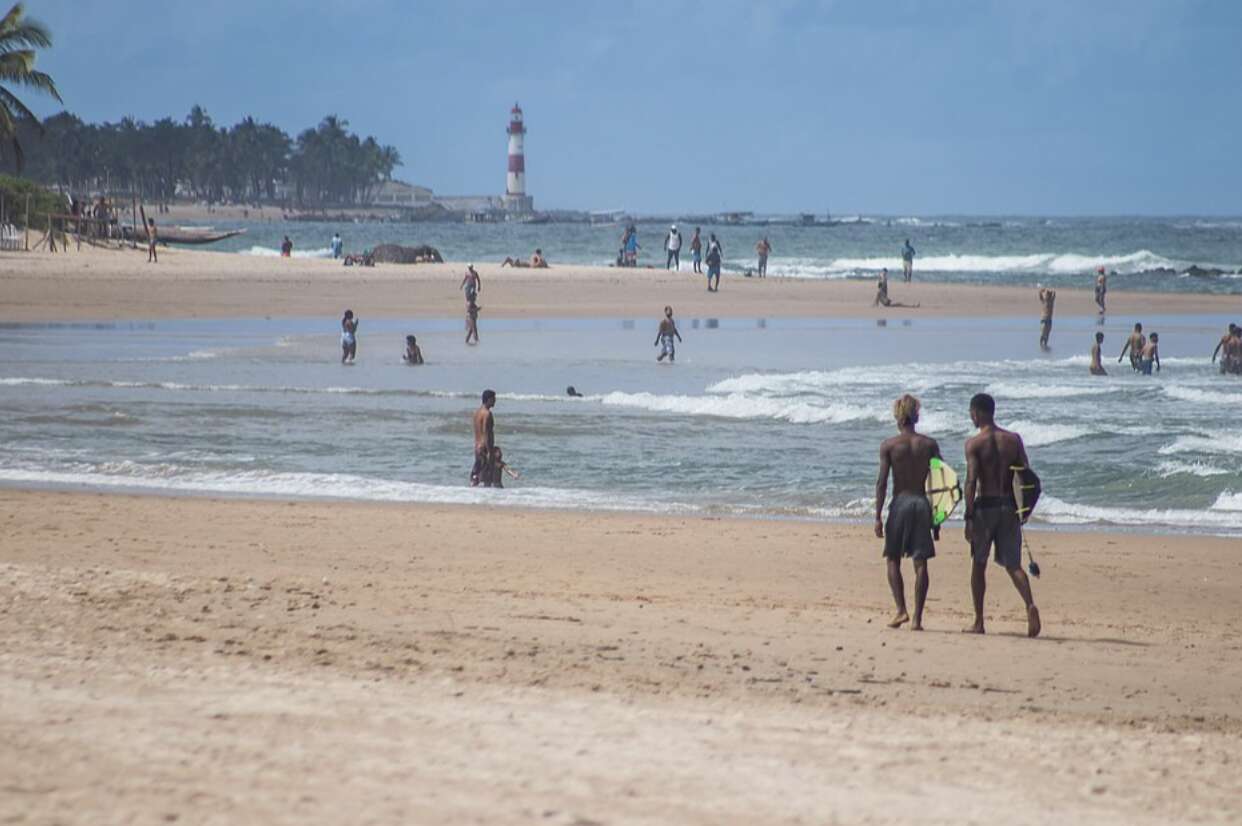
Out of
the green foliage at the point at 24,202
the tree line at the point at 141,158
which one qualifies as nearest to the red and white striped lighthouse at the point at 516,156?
the tree line at the point at 141,158

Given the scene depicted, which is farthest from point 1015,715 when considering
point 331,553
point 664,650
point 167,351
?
point 167,351

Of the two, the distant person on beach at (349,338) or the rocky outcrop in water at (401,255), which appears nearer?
the distant person on beach at (349,338)

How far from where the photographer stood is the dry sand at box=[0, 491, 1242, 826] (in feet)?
17.6

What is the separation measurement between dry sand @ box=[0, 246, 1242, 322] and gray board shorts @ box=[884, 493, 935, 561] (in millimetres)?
29963

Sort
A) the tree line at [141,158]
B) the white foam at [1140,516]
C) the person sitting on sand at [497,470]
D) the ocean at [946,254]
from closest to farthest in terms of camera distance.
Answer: the white foam at [1140,516], the person sitting on sand at [497,470], the ocean at [946,254], the tree line at [141,158]

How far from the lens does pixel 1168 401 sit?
2289 cm

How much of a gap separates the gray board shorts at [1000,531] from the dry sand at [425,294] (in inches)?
1192

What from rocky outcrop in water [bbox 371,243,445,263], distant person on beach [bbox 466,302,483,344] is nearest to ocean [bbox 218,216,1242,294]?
rocky outcrop in water [bbox 371,243,445,263]

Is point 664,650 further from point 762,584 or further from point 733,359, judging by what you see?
point 733,359

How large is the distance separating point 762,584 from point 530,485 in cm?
536

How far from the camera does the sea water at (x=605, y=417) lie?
15.2 metres

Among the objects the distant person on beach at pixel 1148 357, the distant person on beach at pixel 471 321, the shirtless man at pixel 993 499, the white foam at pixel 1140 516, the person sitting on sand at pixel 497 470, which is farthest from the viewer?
the distant person on beach at pixel 471 321

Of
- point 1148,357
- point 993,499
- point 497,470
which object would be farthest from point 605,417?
point 993,499

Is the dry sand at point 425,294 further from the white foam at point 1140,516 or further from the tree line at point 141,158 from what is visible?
the tree line at point 141,158
